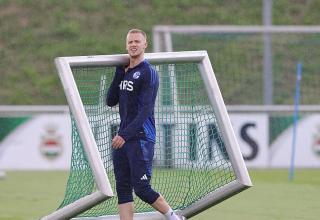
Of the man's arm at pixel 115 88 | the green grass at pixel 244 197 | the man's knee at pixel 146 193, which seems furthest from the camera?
the green grass at pixel 244 197

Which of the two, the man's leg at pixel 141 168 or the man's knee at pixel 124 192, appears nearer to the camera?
the man's leg at pixel 141 168

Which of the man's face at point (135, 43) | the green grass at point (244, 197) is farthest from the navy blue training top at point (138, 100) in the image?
the green grass at point (244, 197)

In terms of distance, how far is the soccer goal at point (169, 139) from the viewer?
914 centimetres

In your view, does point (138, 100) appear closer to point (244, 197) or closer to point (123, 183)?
point (123, 183)

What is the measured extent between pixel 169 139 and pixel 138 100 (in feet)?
5.33

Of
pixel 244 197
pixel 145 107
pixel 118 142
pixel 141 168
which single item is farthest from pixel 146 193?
pixel 244 197

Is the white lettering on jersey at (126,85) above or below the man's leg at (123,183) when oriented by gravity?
above

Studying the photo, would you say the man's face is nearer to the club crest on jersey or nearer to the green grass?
the club crest on jersey

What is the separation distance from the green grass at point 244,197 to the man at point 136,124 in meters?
1.82

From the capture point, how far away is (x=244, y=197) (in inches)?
508

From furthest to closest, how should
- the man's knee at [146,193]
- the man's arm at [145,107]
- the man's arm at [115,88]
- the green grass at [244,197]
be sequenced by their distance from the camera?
the green grass at [244,197]
the man's arm at [115,88]
the man's knee at [146,193]
the man's arm at [145,107]

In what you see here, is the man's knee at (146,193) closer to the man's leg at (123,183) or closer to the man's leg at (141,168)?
the man's leg at (141,168)

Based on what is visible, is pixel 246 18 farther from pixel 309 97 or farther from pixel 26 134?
pixel 26 134

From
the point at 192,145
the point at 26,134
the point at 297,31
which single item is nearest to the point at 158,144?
the point at 192,145
